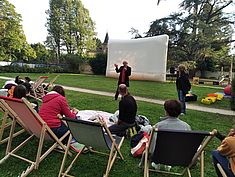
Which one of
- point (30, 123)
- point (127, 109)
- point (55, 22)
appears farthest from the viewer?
point (55, 22)

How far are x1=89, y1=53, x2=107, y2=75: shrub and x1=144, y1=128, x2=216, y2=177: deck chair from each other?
982 inches

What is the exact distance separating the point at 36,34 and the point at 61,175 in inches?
1906

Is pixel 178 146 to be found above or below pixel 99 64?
below

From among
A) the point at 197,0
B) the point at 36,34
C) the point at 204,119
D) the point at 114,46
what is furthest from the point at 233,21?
the point at 36,34

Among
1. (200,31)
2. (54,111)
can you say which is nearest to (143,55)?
(200,31)

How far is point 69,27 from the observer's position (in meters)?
39.9

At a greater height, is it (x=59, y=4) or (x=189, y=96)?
(x=59, y=4)

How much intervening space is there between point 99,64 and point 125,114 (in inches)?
937

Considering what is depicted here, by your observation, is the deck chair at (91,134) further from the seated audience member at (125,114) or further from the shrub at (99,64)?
the shrub at (99,64)

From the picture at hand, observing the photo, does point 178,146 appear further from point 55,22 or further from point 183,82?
point 55,22

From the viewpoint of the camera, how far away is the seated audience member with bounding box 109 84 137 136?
404 cm

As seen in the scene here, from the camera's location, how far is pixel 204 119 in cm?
637

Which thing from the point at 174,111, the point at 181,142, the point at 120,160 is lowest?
the point at 120,160

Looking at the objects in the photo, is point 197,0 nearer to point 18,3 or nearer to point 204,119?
point 18,3
